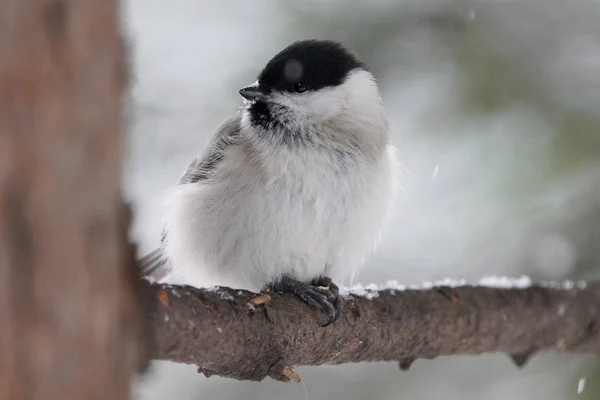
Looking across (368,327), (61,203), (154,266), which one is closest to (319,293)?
(368,327)

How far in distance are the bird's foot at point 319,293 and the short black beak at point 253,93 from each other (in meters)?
0.45

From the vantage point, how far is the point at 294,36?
7.20 ft

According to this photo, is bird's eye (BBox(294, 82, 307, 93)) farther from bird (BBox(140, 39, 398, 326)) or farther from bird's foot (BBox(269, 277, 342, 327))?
bird's foot (BBox(269, 277, 342, 327))

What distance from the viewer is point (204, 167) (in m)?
1.97

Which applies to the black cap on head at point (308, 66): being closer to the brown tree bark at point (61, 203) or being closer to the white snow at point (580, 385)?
the white snow at point (580, 385)

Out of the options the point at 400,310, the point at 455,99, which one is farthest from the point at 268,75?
the point at 400,310

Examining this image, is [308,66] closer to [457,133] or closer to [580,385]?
[457,133]

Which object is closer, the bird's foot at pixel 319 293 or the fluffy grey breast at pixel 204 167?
the bird's foot at pixel 319 293

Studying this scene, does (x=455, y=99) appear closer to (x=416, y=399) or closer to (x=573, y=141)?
(x=573, y=141)

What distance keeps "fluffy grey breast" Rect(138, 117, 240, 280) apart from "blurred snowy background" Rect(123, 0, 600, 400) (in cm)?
7

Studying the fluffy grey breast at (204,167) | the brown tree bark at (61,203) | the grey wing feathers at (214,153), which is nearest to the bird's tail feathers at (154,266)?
the fluffy grey breast at (204,167)

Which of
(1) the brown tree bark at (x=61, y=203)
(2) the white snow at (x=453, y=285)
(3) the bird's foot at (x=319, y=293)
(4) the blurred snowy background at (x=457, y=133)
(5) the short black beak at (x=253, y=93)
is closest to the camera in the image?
(1) the brown tree bark at (x=61, y=203)

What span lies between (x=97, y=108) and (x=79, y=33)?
0.07 metres

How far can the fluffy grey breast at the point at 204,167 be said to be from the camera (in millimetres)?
1918
